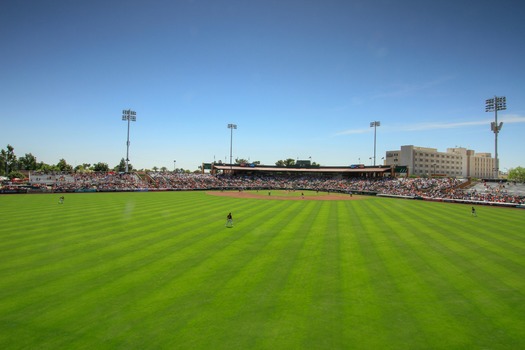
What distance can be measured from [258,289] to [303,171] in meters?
93.6

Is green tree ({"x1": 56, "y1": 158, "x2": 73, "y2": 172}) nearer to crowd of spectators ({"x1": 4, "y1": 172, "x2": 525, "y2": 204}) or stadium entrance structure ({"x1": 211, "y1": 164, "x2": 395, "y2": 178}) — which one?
crowd of spectators ({"x1": 4, "y1": 172, "x2": 525, "y2": 204})

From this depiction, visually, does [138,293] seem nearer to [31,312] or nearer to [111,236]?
[31,312]

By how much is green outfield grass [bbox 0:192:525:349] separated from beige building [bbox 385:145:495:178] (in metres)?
140

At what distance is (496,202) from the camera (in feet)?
156

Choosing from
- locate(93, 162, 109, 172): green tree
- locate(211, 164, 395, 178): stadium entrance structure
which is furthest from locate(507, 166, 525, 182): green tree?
locate(93, 162, 109, 172): green tree

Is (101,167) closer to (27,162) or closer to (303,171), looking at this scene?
(27,162)

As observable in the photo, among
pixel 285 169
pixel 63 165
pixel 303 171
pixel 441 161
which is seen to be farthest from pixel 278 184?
pixel 441 161

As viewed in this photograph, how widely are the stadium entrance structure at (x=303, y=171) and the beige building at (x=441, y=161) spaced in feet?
205

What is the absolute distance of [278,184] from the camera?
94.0 metres

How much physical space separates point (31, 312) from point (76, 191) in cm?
6368

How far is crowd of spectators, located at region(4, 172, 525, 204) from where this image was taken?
58.7 metres

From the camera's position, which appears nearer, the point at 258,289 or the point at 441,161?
the point at 258,289

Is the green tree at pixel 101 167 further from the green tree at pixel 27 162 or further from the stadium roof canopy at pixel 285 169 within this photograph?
the stadium roof canopy at pixel 285 169

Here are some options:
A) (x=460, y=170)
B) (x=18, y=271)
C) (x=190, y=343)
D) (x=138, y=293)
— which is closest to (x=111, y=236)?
(x=18, y=271)
